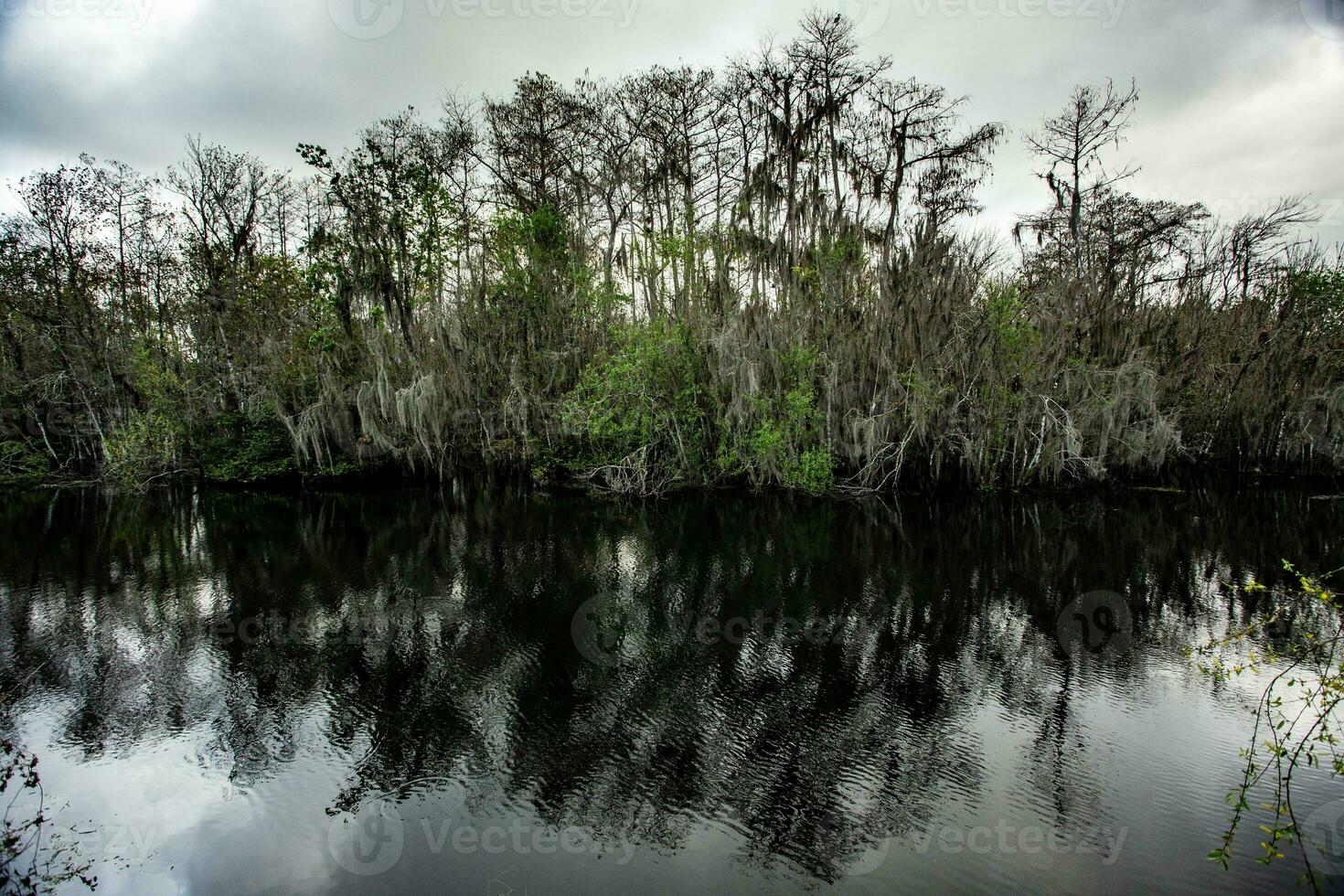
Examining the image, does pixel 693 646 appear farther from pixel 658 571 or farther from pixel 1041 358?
pixel 1041 358

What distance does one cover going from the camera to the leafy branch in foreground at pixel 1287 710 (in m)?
3.84

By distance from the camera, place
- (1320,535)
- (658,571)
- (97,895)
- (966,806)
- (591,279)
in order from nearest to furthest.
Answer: (97,895) → (966,806) → (658,571) → (1320,535) → (591,279)

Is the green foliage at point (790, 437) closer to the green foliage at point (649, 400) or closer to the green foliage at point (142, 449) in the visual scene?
the green foliage at point (649, 400)

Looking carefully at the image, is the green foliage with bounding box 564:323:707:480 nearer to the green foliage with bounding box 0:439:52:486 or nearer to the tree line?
the tree line

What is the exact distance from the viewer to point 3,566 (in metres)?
11.9

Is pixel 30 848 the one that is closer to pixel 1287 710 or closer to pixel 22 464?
pixel 1287 710

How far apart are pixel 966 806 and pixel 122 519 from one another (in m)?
19.6

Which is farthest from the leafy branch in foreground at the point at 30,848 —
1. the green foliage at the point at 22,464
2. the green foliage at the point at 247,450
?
the green foliage at the point at 22,464

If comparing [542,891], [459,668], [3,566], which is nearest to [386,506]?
[3,566]

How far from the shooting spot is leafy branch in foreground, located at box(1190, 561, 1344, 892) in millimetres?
3840

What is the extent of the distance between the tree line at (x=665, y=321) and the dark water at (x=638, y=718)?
6.47m

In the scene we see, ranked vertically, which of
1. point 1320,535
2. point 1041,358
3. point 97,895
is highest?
point 1041,358

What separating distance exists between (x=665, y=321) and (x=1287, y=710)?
15.8 metres

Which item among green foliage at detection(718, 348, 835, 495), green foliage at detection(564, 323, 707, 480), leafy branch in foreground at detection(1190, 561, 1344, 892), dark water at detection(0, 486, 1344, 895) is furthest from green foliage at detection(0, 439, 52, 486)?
leafy branch in foreground at detection(1190, 561, 1344, 892)
